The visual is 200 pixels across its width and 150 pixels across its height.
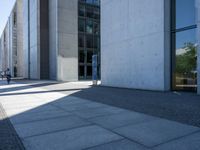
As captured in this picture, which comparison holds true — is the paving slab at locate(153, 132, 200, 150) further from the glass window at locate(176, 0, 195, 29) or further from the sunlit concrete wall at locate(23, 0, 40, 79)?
the sunlit concrete wall at locate(23, 0, 40, 79)

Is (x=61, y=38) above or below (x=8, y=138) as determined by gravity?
above

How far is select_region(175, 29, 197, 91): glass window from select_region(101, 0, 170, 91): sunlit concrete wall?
0.61m

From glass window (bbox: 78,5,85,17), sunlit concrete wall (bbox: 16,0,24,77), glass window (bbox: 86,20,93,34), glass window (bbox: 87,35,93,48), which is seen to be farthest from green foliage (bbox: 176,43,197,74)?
sunlit concrete wall (bbox: 16,0,24,77)

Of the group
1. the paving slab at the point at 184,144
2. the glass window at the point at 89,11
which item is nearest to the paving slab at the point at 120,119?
the paving slab at the point at 184,144

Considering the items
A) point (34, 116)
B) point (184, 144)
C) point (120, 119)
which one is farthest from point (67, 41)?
point (184, 144)

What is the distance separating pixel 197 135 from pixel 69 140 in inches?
105

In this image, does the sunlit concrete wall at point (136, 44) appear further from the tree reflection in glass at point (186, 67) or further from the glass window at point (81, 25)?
the glass window at point (81, 25)

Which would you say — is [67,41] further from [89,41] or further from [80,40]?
[89,41]

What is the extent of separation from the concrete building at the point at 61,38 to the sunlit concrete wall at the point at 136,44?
14.2m

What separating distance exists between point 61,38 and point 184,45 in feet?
72.1

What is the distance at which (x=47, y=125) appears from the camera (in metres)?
5.15

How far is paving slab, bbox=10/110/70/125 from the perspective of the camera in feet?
18.8

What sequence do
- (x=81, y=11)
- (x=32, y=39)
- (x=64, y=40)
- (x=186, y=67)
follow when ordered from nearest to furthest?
(x=186, y=67)
(x=64, y=40)
(x=81, y=11)
(x=32, y=39)

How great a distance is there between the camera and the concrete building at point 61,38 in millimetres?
31078
